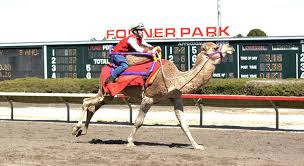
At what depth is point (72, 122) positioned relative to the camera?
14648mm

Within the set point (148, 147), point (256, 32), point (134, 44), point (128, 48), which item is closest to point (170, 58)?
point (128, 48)

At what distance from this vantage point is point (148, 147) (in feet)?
30.5

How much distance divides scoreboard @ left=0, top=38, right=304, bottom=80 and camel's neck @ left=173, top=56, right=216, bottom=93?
1401 centimetres

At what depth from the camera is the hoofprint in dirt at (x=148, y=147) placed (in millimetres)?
7582

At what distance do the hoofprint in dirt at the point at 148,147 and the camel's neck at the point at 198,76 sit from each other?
0.99m

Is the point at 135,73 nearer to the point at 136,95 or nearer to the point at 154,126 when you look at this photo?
the point at 136,95

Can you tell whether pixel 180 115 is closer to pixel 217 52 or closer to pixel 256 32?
pixel 217 52

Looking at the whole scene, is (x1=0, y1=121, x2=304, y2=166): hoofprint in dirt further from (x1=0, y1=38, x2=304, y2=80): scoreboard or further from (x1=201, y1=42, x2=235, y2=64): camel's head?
(x1=0, y1=38, x2=304, y2=80): scoreboard

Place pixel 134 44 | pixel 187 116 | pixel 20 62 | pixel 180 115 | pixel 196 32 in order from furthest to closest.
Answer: pixel 196 32 < pixel 20 62 < pixel 187 116 < pixel 134 44 < pixel 180 115

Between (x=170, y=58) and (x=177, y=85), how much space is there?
1726 centimetres

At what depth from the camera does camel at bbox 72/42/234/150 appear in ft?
28.6

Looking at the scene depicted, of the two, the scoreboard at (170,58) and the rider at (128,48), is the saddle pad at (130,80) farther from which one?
the scoreboard at (170,58)

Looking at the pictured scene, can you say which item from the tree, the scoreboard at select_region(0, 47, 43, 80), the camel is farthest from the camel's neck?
the tree

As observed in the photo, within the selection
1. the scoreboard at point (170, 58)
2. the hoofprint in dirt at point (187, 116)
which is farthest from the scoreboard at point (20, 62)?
the hoofprint in dirt at point (187, 116)
